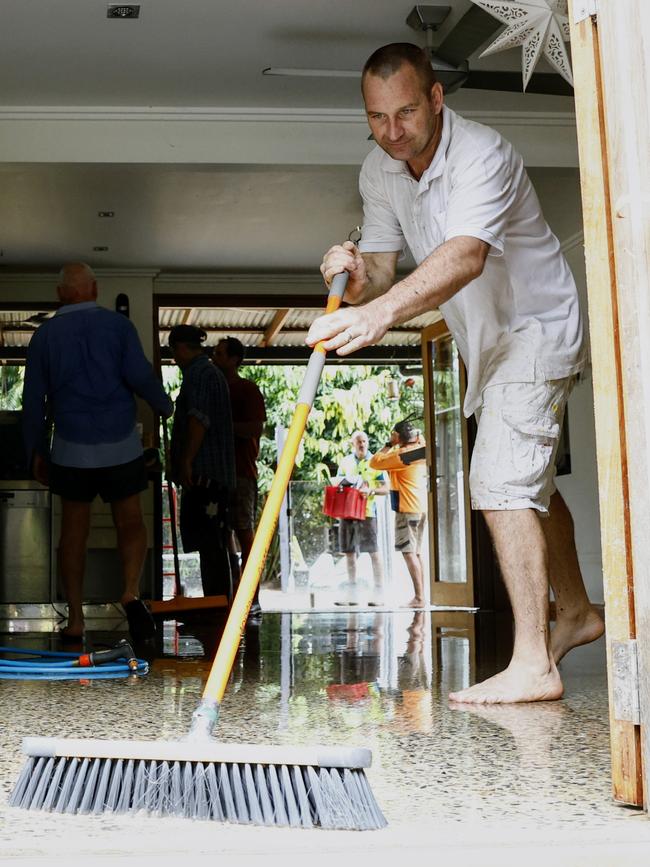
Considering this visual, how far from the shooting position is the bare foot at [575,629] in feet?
7.59

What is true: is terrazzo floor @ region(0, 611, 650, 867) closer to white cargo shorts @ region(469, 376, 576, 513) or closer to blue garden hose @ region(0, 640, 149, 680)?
blue garden hose @ region(0, 640, 149, 680)

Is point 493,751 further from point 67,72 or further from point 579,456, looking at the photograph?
point 579,456

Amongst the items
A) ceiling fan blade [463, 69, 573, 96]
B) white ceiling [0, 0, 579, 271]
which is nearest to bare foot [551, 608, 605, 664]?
ceiling fan blade [463, 69, 573, 96]

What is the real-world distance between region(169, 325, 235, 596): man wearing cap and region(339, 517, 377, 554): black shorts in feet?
9.17

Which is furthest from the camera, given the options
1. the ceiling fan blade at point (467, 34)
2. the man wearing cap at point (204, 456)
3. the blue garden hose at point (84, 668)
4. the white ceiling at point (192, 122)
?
the man wearing cap at point (204, 456)

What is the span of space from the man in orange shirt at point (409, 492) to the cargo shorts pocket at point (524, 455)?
5275 mm

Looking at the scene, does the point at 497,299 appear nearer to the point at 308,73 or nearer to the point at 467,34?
the point at 467,34

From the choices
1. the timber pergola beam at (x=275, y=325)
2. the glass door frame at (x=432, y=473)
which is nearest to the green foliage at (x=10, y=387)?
the timber pergola beam at (x=275, y=325)

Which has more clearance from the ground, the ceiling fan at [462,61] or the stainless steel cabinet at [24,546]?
the ceiling fan at [462,61]

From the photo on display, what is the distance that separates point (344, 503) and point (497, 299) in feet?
21.4

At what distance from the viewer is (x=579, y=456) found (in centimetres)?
709

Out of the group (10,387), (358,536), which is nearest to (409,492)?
(358,536)

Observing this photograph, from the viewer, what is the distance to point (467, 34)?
3.74 metres

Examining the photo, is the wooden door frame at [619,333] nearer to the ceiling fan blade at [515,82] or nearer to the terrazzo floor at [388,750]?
the terrazzo floor at [388,750]
